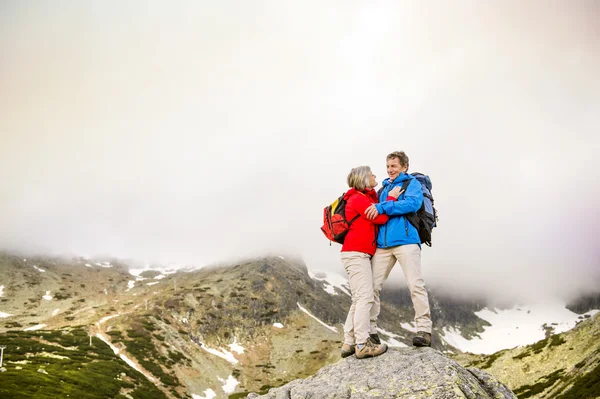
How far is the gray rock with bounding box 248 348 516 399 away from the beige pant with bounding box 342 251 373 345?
986mm

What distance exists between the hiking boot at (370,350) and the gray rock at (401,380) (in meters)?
0.16

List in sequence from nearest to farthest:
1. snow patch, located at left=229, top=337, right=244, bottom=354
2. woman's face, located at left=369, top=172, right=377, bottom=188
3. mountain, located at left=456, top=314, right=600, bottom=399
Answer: woman's face, located at left=369, top=172, right=377, bottom=188 < mountain, located at left=456, top=314, right=600, bottom=399 < snow patch, located at left=229, top=337, right=244, bottom=354

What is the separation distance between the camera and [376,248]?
1182cm

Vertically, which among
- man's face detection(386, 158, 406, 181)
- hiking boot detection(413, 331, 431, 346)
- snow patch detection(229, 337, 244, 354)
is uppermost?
man's face detection(386, 158, 406, 181)

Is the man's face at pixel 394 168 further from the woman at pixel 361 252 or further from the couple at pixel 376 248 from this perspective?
the woman at pixel 361 252

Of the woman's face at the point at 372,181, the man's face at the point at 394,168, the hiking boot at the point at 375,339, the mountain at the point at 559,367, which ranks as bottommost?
the mountain at the point at 559,367

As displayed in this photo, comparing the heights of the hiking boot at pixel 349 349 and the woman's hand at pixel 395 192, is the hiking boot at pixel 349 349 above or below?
below

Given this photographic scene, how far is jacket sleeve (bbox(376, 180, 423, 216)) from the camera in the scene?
1084 cm

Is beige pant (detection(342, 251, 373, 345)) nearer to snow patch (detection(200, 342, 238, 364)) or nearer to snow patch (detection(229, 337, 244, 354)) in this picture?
snow patch (detection(200, 342, 238, 364))

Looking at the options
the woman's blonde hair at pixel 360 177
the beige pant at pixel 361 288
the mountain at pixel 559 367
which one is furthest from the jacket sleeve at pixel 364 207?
the mountain at pixel 559 367

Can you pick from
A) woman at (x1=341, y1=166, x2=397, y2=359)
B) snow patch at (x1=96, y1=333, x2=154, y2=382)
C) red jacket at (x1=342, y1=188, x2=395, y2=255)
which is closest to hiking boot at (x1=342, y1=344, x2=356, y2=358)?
woman at (x1=341, y1=166, x2=397, y2=359)

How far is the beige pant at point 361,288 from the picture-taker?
37.3 ft

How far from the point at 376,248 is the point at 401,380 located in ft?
11.7

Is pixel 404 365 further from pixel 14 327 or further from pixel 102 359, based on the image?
pixel 14 327
